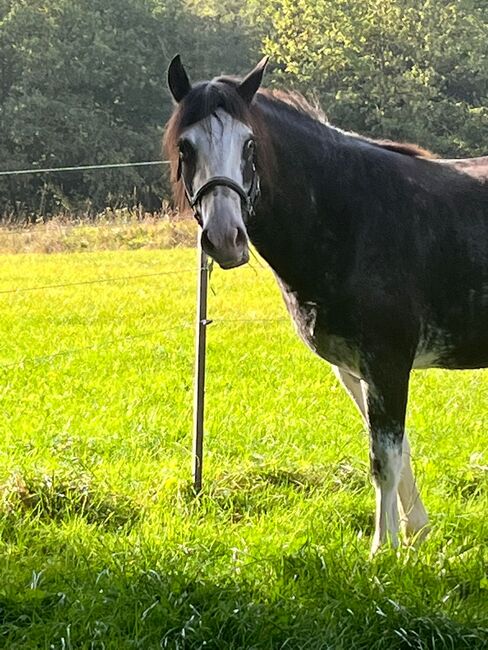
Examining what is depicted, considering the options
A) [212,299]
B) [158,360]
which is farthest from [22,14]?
[158,360]

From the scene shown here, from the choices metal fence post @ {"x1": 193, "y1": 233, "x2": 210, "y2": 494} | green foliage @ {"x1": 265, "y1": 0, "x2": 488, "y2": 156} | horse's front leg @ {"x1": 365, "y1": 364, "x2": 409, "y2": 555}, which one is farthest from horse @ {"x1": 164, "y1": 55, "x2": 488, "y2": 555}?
green foliage @ {"x1": 265, "y1": 0, "x2": 488, "y2": 156}

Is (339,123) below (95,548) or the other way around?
the other way around

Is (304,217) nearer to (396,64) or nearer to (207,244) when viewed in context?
(207,244)

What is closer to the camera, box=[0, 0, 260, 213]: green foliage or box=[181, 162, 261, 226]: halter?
box=[181, 162, 261, 226]: halter

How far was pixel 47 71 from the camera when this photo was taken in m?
26.9

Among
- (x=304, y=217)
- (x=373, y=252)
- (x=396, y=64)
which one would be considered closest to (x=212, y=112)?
(x=304, y=217)

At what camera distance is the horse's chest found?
3.30 metres

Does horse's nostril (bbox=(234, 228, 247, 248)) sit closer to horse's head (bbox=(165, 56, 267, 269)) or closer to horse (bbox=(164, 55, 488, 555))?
horse's head (bbox=(165, 56, 267, 269))

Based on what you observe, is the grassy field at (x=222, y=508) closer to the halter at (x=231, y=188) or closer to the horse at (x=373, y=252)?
the horse at (x=373, y=252)

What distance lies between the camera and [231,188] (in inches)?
107

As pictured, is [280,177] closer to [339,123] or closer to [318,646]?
[318,646]

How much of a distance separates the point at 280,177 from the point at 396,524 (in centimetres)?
157

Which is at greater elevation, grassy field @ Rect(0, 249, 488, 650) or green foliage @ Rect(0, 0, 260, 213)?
green foliage @ Rect(0, 0, 260, 213)

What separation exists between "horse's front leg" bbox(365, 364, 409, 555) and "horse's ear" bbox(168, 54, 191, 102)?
1349 mm
